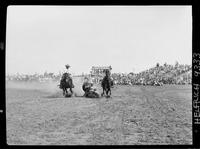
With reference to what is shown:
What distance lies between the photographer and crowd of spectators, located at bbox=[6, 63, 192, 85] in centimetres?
238

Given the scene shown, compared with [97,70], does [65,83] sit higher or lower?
lower

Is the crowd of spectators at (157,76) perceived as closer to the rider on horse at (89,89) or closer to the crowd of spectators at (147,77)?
the crowd of spectators at (147,77)

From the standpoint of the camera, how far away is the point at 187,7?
7.56 ft

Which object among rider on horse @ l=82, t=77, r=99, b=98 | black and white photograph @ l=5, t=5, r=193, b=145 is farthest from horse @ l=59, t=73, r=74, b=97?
rider on horse @ l=82, t=77, r=99, b=98

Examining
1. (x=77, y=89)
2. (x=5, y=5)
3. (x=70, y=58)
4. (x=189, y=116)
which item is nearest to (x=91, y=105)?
(x=77, y=89)

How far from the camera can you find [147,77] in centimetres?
247

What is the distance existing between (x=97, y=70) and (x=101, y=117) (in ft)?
1.19

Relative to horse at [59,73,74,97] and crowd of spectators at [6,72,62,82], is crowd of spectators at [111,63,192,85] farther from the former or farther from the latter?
crowd of spectators at [6,72,62,82]

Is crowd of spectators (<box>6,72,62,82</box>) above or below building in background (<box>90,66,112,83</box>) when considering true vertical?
below

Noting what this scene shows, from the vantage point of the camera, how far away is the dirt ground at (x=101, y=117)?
7.64 feet
